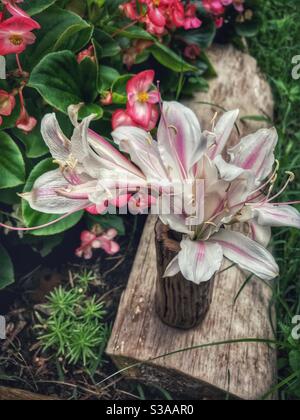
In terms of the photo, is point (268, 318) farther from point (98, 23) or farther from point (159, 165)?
point (98, 23)

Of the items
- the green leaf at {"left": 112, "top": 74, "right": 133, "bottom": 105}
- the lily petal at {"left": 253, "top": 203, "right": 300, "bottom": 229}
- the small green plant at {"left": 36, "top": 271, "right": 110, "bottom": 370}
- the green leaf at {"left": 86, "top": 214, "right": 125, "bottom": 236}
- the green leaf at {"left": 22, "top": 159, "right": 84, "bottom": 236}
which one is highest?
the lily petal at {"left": 253, "top": 203, "right": 300, "bottom": 229}

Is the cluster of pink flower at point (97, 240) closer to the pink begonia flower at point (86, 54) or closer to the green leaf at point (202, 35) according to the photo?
the pink begonia flower at point (86, 54)

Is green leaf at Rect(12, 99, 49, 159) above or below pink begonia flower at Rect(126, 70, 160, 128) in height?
below

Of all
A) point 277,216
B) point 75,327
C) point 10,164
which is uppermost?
point 277,216

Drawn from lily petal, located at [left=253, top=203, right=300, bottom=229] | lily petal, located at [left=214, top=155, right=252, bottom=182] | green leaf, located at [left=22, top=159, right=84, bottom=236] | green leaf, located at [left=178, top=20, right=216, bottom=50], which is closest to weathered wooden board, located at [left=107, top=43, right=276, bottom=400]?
green leaf, located at [left=22, top=159, right=84, bottom=236]

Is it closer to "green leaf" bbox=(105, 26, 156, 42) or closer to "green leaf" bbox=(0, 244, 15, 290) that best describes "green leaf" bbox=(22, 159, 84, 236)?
"green leaf" bbox=(0, 244, 15, 290)

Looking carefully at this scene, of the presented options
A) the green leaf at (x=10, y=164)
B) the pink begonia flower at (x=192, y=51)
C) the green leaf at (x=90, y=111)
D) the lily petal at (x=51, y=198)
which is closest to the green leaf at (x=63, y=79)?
the green leaf at (x=90, y=111)

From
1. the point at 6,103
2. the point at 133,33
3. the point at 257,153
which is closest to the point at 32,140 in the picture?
the point at 6,103

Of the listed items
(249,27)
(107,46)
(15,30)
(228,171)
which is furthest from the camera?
(249,27)

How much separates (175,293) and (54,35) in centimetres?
64

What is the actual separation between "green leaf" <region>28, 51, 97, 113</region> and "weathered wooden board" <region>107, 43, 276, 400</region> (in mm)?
384

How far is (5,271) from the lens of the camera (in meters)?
1.30

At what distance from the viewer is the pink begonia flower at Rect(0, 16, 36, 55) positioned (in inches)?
39.2

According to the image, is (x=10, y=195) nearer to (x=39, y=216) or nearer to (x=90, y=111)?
(x=39, y=216)
